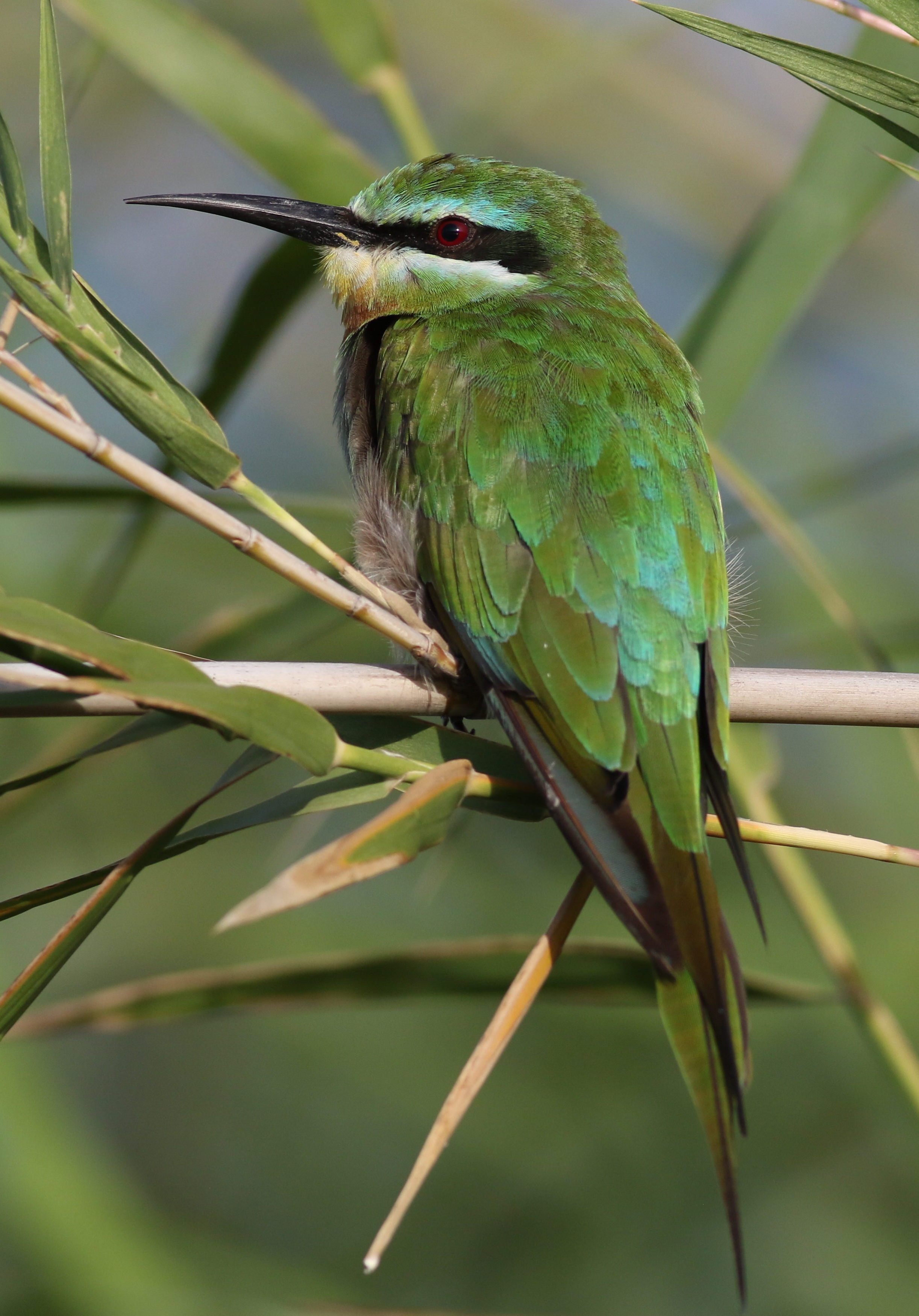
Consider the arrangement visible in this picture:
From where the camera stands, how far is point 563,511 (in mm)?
1485

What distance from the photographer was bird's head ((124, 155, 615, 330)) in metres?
2.09

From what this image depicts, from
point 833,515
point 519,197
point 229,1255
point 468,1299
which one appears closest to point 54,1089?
point 229,1255

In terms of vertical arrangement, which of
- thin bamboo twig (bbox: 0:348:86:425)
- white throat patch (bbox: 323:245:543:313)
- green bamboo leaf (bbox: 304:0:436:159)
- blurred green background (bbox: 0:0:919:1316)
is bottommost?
blurred green background (bbox: 0:0:919:1316)

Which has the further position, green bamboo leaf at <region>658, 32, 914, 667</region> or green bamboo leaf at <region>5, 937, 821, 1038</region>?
green bamboo leaf at <region>658, 32, 914, 667</region>

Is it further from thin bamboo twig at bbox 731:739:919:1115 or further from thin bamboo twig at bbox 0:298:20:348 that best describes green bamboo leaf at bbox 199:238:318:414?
thin bamboo twig at bbox 731:739:919:1115

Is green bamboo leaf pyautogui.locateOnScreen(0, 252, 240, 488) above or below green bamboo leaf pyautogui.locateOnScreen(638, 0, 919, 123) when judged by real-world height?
below

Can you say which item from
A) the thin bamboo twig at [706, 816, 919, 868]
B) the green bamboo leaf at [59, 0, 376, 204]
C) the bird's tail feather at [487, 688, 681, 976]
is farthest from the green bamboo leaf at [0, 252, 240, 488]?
the green bamboo leaf at [59, 0, 376, 204]

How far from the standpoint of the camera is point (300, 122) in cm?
179

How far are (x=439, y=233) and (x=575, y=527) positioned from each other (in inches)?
35.3

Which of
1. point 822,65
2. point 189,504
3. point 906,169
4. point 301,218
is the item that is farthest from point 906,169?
point 301,218

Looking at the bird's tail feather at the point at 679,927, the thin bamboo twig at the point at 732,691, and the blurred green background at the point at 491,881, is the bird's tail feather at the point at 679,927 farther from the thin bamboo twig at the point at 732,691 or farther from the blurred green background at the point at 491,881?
the blurred green background at the point at 491,881

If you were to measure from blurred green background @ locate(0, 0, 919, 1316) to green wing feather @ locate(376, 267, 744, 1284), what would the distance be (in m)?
0.44

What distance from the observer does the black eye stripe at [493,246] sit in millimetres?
2100

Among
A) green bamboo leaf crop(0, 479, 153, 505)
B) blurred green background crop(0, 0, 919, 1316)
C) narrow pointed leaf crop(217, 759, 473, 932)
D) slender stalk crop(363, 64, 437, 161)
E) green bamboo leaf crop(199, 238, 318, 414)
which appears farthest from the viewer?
blurred green background crop(0, 0, 919, 1316)
